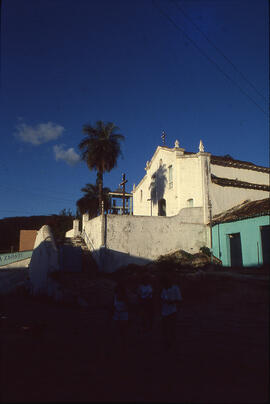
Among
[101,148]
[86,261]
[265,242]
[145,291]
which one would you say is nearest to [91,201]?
[101,148]

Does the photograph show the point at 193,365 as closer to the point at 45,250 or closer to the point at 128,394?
the point at 128,394

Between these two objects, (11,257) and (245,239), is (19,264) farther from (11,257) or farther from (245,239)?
(245,239)

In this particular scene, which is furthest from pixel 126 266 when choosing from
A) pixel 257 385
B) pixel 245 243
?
pixel 257 385

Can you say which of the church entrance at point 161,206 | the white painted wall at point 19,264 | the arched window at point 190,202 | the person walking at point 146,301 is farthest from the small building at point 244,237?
the white painted wall at point 19,264

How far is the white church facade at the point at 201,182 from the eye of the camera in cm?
1950

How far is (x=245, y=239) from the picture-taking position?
14891 mm

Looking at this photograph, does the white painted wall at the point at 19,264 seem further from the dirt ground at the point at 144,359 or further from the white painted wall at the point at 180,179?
the dirt ground at the point at 144,359

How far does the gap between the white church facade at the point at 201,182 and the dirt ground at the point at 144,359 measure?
11.4 m

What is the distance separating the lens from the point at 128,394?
379 centimetres

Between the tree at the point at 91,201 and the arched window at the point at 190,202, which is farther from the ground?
the tree at the point at 91,201

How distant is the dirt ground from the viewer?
12.6 feet

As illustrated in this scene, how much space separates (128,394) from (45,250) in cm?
962

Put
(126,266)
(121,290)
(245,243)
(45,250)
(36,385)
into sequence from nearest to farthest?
(36,385)
(121,290)
(45,250)
(245,243)
(126,266)

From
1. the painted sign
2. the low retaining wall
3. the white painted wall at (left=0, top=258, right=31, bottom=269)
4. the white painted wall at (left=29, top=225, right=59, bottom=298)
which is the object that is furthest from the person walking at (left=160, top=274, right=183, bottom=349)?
the painted sign
